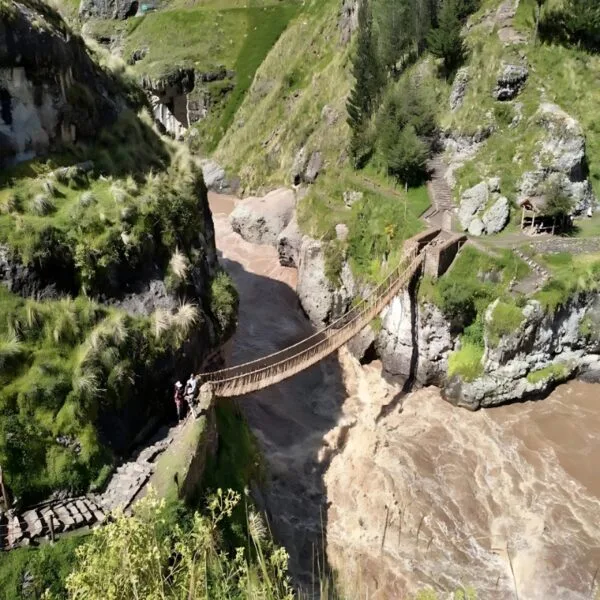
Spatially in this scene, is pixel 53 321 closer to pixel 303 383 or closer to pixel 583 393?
pixel 303 383

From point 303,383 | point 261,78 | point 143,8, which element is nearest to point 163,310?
point 303,383

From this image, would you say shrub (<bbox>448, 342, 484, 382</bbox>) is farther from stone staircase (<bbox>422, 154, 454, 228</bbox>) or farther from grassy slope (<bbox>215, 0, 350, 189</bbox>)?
grassy slope (<bbox>215, 0, 350, 189</bbox>)

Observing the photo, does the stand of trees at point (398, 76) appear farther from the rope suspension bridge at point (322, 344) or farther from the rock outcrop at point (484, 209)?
the rope suspension bridge at point (322, 344)

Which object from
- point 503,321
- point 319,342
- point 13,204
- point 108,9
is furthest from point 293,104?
point 108,9

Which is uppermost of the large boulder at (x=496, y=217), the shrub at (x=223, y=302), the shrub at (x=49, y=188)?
the shrub at (x=49, y=188)

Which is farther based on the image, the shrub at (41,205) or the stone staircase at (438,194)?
the stone staircase at (438,194)

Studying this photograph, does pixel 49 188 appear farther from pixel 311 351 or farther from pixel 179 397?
pixel 311 351

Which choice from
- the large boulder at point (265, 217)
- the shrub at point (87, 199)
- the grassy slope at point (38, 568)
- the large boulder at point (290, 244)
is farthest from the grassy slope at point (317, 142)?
the grassy slope at point (38, 568)
